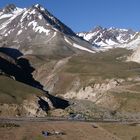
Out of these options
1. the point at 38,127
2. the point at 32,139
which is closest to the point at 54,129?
the point at 38,127

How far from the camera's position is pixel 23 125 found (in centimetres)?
19525

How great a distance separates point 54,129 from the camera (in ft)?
632

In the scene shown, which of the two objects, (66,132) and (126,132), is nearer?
(66,132)

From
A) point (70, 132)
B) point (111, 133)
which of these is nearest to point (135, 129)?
point (111, 133)

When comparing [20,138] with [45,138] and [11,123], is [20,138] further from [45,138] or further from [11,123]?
[11,123]

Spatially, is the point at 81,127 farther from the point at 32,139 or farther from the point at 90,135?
the point at 32,139

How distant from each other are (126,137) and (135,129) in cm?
1156

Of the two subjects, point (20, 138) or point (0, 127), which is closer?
point (20, 138)

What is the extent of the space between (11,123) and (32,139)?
80.6 ft

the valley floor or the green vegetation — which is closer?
the valley floor

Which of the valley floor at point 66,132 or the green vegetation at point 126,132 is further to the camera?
the green vegetation at point 126,132

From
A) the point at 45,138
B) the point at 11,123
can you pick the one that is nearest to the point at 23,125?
the point at 11,123

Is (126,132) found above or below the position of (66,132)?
above

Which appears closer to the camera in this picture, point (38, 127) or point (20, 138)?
point (20, 138)
